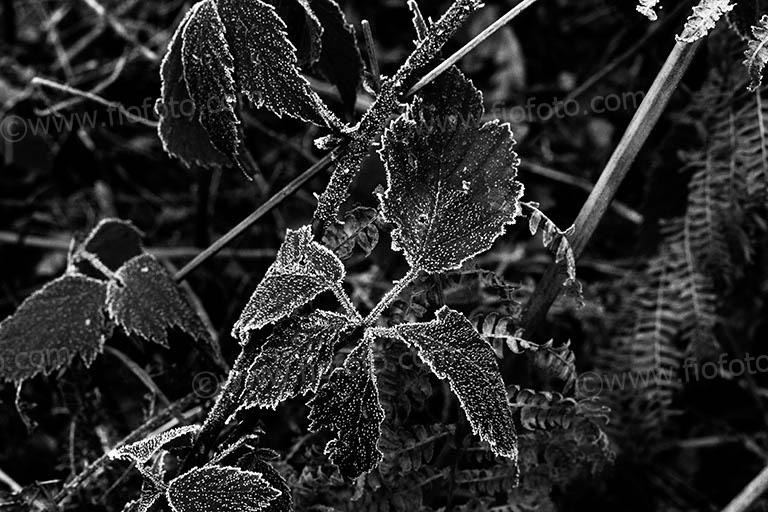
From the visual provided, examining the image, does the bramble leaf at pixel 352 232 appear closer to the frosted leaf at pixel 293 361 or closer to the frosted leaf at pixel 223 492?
the frosted leaf at pixel 293 361

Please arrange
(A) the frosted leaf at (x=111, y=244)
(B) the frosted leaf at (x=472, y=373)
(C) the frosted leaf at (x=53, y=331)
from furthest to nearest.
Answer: (A) the frosted leaf at (x=111, y=244) → (C) the frosted leaf at (x=53, y=331) → (B) the frosted leaf at (x=472, y=373)

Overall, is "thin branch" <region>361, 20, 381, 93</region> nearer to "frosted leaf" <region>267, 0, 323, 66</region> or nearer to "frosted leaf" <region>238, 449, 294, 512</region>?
"frosted leaf" <region>267, 0, 323, 66</region>

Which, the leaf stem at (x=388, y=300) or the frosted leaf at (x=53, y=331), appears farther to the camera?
the frosted leaf at (x=53, y=331)

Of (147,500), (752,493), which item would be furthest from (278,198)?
(752,493)

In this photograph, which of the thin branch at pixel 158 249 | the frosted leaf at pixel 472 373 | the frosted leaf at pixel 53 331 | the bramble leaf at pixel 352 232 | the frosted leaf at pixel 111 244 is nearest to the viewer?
the frosted leaf at pixel 472 373

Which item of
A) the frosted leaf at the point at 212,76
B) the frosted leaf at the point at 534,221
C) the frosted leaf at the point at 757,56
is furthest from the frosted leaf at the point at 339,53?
the frosted leaf at the point at 757,56
